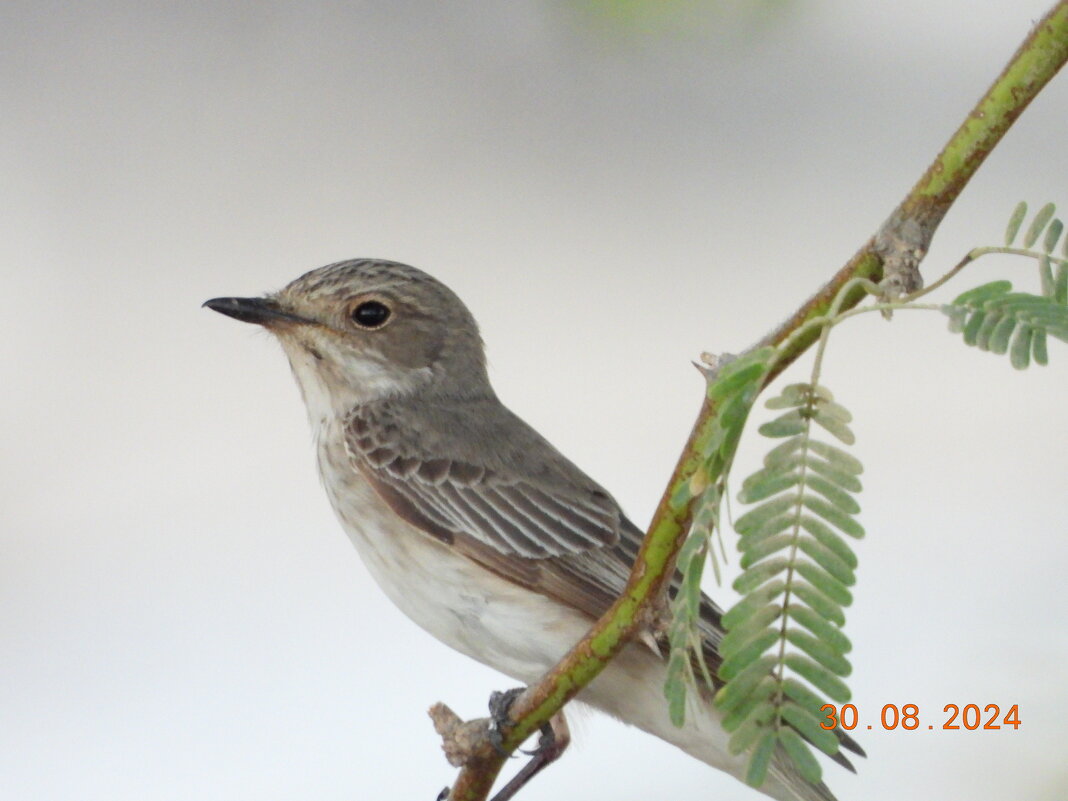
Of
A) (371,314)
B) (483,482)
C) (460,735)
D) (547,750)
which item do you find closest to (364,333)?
(371,314)

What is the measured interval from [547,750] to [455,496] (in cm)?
55

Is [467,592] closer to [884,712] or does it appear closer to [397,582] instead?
[397,582]

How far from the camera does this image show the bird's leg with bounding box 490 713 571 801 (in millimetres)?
2734

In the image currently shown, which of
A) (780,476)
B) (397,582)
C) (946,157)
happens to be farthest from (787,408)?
(397,582)

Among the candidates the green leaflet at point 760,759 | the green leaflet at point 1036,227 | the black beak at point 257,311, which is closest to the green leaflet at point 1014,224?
the green leaflet at point 1036,227

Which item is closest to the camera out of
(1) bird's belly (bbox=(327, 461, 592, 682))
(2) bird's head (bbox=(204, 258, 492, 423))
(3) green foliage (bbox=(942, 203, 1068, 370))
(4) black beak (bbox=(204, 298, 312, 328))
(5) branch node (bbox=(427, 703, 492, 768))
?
(3) green foliage (bbox=(942, 203, 1068, 370))

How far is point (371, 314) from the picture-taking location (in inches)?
123

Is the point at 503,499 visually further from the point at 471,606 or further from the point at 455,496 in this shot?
the point at 471,606

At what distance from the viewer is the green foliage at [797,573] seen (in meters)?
1.15

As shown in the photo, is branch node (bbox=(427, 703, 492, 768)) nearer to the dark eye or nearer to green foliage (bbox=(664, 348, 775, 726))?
green foliage (bbox=(664, 348, 775, 726))

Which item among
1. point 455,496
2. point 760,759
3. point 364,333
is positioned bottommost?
point 760,759

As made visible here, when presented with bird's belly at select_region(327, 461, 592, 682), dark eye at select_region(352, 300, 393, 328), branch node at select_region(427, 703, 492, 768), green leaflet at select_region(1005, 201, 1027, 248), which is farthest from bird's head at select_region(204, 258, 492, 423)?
green leaflet at select_region(1005, 201, 1027, 248)

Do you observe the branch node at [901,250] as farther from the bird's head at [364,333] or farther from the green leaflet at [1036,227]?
the bird's head at [364,333]

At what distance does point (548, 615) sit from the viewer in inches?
100
